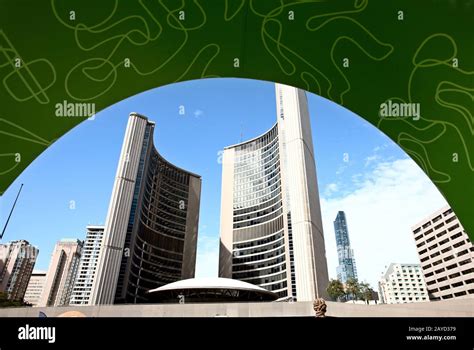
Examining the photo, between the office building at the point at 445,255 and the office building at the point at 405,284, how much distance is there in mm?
51637

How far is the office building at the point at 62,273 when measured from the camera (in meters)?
140

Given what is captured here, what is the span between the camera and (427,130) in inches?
209

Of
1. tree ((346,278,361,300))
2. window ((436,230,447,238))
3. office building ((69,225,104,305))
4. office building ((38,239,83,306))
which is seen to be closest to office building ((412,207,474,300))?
window ((436,230,447,238))

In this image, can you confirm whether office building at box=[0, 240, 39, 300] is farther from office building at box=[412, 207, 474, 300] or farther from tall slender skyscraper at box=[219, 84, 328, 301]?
office building at box=[412, 207, 474, 300]

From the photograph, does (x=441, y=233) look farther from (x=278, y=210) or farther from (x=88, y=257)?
(x=88, y=257)

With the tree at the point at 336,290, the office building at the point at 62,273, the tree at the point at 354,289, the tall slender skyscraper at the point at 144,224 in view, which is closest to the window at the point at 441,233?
the tree at the point at 354,289

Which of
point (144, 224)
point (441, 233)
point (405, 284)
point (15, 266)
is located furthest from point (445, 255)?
point (15, 266)

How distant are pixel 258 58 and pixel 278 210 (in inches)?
3423

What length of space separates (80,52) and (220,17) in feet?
7.06

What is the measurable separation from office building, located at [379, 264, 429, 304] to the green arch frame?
497 ft

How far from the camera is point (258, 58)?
206 inches
